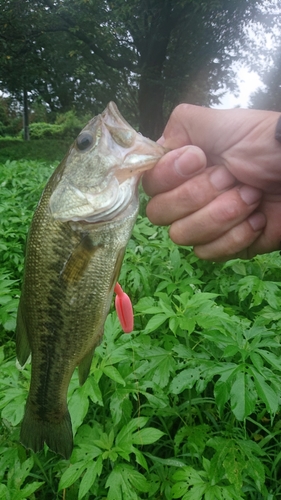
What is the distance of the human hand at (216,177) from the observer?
1.78 m

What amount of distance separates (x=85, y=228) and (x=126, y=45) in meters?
18.9

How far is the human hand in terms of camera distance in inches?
70.0

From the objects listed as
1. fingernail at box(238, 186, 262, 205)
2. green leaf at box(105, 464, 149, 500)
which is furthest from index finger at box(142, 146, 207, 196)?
green leaf at box(105, 464, 149, 500)

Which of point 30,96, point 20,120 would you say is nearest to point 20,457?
point 30,96

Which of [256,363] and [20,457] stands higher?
[256,363]

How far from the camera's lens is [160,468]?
221 cm

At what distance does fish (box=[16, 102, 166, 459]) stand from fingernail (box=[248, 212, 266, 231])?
1.89ft

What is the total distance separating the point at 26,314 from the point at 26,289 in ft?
0.39

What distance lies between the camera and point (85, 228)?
5.27 ft

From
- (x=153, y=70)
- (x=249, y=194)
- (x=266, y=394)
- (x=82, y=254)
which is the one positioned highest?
(x=153, y=70)

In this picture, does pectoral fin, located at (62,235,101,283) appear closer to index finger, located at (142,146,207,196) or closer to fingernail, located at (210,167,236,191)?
index finger, located at (142,146,207,196)

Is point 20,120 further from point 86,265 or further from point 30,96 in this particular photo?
point 86,265

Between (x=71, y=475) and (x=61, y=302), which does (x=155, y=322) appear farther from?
(x=71, y=475)

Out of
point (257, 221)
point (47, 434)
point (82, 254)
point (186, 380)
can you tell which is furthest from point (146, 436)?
point (257, 221)
